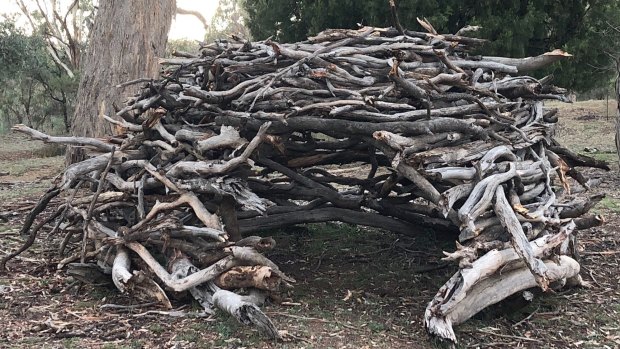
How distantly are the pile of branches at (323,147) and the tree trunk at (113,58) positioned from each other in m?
3.16

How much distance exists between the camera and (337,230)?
24.5 feet

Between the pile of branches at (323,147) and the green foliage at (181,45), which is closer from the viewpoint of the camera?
the pile of branches at (323,147)

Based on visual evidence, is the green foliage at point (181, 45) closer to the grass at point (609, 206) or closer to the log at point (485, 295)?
the grass at point (609, 206)

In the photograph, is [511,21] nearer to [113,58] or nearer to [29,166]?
[113,58]

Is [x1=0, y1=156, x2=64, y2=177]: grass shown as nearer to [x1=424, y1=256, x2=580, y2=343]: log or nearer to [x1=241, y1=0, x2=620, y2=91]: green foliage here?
[x1=241, y1=0, x2=620, y2=91]: green foliage

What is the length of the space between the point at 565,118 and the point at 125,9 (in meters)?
13.6

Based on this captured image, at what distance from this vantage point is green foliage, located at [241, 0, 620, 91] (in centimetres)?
1080

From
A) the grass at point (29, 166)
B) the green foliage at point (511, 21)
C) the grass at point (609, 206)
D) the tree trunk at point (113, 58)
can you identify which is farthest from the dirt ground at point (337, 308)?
the grass at point (29, 166)

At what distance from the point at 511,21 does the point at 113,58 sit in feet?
20.4

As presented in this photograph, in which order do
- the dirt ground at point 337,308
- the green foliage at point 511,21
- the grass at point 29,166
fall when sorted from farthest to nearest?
the grass at point 29,166
the green foliage at point 511,21
the dirt ground at point 337,308

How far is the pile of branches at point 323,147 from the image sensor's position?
14.2 ft

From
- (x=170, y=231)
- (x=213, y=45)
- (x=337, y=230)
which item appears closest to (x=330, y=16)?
(x=337, y=230)

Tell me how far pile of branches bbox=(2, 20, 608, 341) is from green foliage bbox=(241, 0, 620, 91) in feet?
17.2

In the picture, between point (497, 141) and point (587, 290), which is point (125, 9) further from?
point (587, 290)
